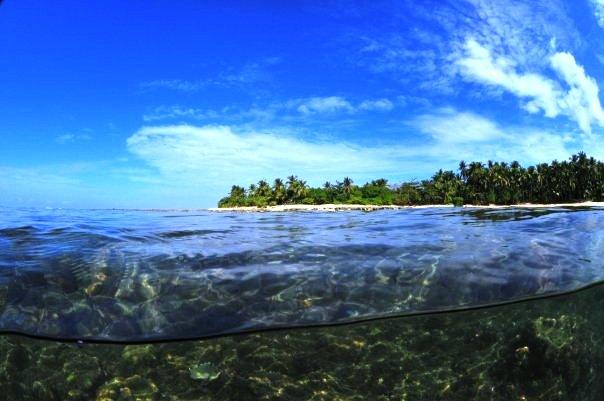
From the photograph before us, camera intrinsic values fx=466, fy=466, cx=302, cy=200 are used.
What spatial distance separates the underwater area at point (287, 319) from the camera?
27.1ft

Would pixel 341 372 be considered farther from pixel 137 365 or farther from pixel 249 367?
pixel 137 365

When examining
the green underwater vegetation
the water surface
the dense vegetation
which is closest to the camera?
the green underwater vegetation

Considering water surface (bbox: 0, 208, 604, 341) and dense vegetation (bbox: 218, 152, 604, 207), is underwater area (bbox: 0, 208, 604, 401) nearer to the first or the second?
water surface (bbox: 0, 208, 604, 341)

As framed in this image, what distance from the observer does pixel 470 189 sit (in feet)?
315

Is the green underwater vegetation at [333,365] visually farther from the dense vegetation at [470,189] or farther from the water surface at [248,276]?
the dense vegetation at [470,189]

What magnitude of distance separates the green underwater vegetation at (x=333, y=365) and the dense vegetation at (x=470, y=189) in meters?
87.3

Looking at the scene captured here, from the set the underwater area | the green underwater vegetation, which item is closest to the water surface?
the underwater area

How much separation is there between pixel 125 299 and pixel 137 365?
122 cm

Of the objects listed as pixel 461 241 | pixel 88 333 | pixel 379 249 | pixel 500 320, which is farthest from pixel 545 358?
pixel 88 333

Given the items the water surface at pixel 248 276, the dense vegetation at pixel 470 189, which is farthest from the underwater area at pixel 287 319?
the dense vegetation at pixel 470 189

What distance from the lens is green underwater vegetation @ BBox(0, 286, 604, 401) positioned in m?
7.96

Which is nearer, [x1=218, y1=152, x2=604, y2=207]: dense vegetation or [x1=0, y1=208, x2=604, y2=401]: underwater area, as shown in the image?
[x1=0, y1=208, x2=604, y2=401]: underwater area

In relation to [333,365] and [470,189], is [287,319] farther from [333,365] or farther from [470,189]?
[470,189]

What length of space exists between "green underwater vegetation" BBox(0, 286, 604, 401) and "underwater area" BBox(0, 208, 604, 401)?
28 millimetres
